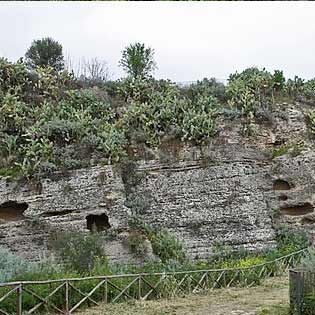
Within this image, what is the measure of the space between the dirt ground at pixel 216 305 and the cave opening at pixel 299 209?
8643 millimetres

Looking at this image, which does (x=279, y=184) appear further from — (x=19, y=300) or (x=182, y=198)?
(x=19, y=300)

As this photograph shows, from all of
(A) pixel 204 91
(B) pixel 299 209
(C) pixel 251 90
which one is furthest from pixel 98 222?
(C) pixel 251 90

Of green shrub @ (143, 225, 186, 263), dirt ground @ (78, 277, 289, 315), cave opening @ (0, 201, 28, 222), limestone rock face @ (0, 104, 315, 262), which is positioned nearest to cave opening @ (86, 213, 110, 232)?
limestone rock face @ (0, 104, 315, 262)

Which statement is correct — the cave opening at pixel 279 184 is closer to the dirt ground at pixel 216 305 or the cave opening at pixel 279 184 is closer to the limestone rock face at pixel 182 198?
the limestone rock face at pixel 182 198

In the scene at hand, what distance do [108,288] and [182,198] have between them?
9955 mm

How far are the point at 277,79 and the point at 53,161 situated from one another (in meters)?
13.1

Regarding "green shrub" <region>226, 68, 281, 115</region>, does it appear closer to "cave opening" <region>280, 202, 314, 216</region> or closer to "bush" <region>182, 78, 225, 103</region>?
"bush" <region>182, 78, 225, 103</region>

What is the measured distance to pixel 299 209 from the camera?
2367 centimetres

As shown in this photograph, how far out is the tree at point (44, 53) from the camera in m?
33.9

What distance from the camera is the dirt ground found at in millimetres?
11680

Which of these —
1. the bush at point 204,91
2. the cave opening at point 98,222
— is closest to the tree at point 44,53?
the bush at point 204,91

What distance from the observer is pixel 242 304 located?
12.8 m

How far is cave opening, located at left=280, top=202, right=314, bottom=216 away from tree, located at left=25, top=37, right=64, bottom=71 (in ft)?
57.9

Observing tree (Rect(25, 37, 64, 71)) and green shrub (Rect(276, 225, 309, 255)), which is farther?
tree (Rect(25, 37, 64, 71))
